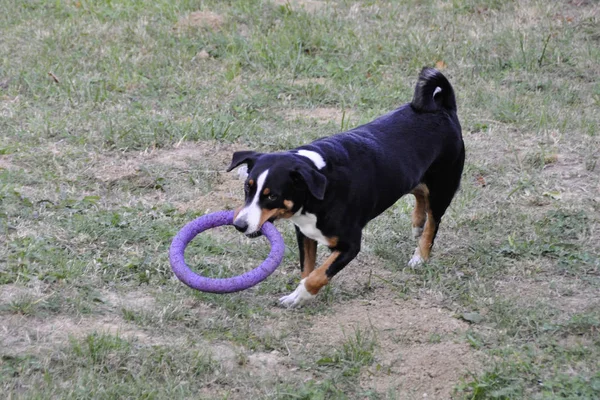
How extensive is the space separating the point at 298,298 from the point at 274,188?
2.59ft

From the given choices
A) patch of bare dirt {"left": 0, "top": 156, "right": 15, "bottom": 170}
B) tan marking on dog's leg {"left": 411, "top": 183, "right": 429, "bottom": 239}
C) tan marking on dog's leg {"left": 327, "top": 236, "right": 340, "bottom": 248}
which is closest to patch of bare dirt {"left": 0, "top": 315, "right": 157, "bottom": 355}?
tan marking on dog's leg {"left": 327, "top": 236, "right": 340, "bottom": 248}

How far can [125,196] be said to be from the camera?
661 cm

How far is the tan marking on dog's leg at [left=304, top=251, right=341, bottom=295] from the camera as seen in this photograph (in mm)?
5058

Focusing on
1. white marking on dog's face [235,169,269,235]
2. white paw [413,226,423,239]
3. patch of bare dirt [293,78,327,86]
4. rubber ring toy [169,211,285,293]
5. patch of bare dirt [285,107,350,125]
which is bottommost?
patch of bare dirt [285,107,350,125]

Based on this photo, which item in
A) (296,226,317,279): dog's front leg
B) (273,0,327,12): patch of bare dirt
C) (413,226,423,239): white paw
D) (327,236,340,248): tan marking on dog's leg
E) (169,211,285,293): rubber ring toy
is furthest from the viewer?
(273,0,327,12): patch of bare dirt

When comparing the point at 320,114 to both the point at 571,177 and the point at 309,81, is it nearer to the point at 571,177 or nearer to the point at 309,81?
the point at 309,81

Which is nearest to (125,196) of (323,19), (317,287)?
(317,287)

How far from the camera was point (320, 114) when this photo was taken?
8430mm

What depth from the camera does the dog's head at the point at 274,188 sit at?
4680 mm

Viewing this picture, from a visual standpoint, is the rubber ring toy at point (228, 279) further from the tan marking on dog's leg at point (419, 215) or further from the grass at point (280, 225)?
the tan marking on dog's leg at point (419, 215)

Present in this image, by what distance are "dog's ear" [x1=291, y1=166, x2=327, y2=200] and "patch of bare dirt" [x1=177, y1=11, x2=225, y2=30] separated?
5641 millimetres

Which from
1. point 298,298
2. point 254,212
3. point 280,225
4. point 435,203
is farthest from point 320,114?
point 254,212

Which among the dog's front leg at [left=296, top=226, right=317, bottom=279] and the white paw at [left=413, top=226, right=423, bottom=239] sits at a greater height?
the dog's front leg at [left=296, top=226, right=317, bottom=279]

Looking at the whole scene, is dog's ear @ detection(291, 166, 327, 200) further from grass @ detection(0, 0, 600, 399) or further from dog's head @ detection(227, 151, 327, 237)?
grass @ detection(0, 0, 600, 399)
